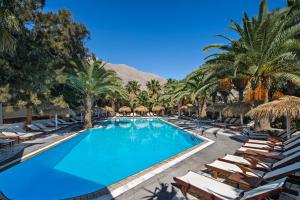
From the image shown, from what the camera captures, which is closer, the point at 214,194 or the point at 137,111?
the point at 214,194

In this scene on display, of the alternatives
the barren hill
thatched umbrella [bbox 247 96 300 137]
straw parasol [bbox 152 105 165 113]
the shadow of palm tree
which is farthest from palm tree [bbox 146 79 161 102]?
the barren hill

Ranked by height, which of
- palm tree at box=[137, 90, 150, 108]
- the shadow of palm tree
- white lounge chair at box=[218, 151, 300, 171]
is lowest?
the shadow of palm tree

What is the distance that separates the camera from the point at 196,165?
27.1ft

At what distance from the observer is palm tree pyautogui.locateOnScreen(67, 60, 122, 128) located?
22.3 m

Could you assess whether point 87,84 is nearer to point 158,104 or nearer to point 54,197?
point 54,197

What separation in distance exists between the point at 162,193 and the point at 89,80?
18.4 metres

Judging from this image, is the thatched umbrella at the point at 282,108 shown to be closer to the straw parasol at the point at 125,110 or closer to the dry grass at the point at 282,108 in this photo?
the dry grass at the point at 282,108


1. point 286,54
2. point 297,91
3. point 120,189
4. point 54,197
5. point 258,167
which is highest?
point 286,54

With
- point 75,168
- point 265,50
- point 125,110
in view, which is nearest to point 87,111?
point 75,168

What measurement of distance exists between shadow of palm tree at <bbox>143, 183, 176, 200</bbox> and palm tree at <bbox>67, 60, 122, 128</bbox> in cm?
1735

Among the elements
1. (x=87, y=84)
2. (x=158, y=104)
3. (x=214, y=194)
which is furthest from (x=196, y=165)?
(x=158, y=104)

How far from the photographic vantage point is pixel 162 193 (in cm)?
575

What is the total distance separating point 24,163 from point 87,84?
13548 millimetres

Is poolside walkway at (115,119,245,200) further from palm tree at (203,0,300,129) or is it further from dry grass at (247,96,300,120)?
palm tree at (203,0,300,129)
